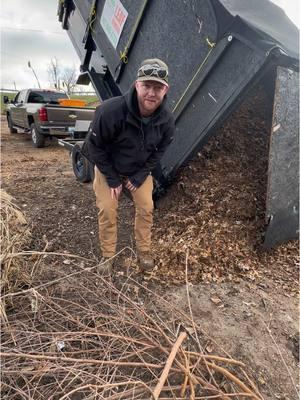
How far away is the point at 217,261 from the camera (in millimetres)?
3166

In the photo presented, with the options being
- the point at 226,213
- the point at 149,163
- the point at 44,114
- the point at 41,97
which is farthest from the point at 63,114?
the point at 226,213

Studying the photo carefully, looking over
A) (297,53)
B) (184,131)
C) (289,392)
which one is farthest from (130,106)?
(289,392)

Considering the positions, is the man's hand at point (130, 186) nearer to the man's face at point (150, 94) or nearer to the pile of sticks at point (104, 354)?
the man's face at point (150, 94)

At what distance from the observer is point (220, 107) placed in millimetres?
2877

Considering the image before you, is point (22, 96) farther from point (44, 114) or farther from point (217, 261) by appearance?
point (217, 261)

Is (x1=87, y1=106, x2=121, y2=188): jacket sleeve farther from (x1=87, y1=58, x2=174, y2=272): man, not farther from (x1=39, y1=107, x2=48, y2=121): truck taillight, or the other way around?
(x1=39, y1=107, x2=48, y2=121): truck taillight

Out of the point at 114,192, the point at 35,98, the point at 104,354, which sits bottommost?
the point at 35,98

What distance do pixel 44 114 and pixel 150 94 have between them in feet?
22.8

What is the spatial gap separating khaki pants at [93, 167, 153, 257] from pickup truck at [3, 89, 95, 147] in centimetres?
523

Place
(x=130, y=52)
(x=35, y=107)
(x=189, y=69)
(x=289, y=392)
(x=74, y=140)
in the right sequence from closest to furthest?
(x=289, y=392) < (x=189, y=69) < (x=130, y=52) < (x=74, y=140) < (x=35, y=107)

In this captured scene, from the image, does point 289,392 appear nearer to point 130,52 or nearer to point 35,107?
point 130,52

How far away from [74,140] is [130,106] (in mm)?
3616

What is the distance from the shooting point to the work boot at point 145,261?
3.15 m

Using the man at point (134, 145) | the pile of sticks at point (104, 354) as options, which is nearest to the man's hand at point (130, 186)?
the man at point (134, 145)
